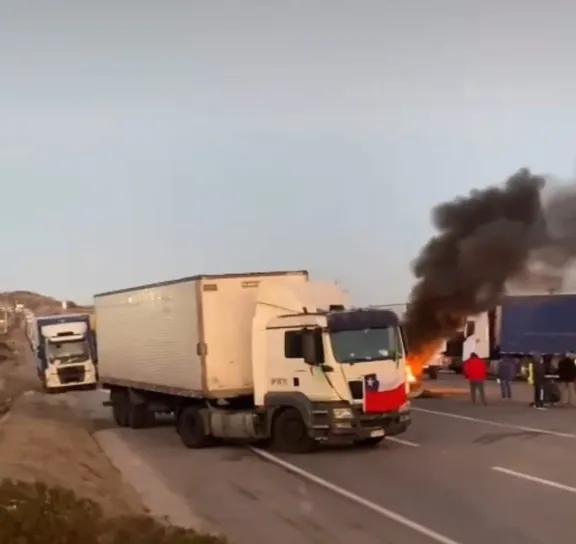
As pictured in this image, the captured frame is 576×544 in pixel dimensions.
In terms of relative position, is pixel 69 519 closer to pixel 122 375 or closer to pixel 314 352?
pixel 314 352

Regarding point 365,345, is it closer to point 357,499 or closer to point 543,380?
point 357,499

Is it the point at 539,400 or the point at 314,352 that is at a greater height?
the point at 314,352

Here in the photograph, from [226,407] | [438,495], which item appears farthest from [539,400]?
[438,495]

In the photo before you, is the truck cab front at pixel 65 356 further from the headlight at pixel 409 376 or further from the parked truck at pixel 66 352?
the headlight at pixel 409 376

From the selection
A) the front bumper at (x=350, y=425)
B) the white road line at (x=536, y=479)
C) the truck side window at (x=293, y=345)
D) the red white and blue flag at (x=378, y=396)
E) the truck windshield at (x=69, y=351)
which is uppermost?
the truck side window at (x=293, y=345)

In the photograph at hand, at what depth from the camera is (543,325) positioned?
33594mm

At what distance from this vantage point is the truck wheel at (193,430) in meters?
18.5

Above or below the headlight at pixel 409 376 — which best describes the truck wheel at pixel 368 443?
below

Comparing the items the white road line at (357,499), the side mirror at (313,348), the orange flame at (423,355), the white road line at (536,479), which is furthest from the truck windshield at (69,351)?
the white road line at (536,479)

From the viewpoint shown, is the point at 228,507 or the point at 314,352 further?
the point at 314,352

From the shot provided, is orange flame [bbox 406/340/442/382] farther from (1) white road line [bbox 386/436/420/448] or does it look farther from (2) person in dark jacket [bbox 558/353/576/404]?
(1) white road line [bbox 386/436/420/448]

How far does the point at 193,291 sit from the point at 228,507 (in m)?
6.52

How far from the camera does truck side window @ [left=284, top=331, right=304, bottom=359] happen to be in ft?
55.5

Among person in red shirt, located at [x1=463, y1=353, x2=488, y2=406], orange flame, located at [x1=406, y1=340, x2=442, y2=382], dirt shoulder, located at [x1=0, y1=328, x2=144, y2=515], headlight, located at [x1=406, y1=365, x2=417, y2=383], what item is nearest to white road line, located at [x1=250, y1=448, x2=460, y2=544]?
dirt shoulder, located at [x1=0, y1=328, x2=144, y2=515]
